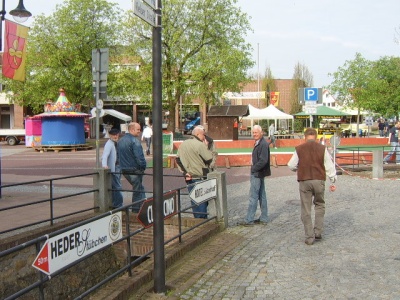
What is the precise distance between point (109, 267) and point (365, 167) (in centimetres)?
1227

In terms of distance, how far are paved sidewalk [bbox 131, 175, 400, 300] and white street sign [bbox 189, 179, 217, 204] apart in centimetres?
67

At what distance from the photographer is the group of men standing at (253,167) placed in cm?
711

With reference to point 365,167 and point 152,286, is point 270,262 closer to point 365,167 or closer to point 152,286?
point 152,286

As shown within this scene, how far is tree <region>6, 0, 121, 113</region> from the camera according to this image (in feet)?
123

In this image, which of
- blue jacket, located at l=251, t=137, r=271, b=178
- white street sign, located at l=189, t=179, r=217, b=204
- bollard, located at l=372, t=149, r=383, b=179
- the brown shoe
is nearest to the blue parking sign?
bollard, located at l=372, t=149, r=383, b=179

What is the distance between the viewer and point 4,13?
10898mm

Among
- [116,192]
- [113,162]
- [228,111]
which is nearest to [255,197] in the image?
[116,192]

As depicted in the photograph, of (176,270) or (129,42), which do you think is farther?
(129,42)

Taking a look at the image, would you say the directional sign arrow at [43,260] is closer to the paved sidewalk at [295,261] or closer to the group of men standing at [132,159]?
the paved sidewalk at [295,261]

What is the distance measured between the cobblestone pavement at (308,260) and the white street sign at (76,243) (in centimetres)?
101

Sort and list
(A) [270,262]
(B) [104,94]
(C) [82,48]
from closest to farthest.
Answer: (A) [270,262] < (B) [104,94] < (C) [82,48]

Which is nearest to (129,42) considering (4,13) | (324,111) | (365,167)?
(324,111)

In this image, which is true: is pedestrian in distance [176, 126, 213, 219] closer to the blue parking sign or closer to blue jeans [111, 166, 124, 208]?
blue jeans [111, 166, 124, 208]

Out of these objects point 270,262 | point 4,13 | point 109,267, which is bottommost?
point 109,267
